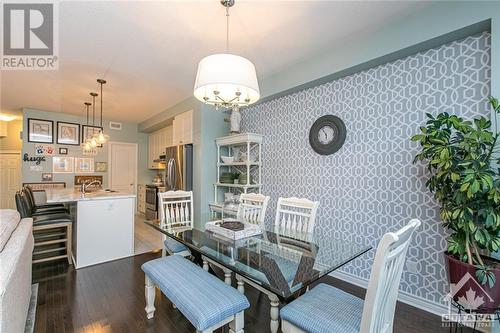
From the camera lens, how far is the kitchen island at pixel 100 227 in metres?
2.99

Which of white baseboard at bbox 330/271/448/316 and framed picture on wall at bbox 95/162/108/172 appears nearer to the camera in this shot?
white baseboard at bbox 330/271/448/316

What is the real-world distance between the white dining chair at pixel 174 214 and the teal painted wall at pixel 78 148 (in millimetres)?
4665

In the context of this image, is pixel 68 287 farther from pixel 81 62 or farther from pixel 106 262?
pixel 81 62

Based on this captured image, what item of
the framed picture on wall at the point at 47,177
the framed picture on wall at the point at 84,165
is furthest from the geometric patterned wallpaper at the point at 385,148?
the framed picture on wall at the point at 47,177

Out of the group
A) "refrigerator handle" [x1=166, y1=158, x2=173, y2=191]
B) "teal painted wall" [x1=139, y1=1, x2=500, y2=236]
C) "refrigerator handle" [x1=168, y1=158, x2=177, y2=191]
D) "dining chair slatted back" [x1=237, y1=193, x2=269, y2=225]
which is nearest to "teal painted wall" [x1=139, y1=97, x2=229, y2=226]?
"refrigerator handle" [x1=168, y1=158, x2=177, y2=191]

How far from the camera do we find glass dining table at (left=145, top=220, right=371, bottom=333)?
1.30 meters

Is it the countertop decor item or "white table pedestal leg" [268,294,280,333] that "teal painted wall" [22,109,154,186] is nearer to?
the countertop decor item

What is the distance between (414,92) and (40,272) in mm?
4816

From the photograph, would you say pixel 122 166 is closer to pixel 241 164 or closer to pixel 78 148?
pixel 78 148

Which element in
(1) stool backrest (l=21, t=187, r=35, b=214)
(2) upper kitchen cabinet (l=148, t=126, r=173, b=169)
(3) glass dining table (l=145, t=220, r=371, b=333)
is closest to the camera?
(3) glass dining table (l=145, t=220, r=371, b=333)

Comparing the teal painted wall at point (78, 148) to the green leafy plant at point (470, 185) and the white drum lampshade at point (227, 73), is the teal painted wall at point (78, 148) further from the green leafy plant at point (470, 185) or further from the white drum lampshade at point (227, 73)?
the green leafy plant at point (470, 185)

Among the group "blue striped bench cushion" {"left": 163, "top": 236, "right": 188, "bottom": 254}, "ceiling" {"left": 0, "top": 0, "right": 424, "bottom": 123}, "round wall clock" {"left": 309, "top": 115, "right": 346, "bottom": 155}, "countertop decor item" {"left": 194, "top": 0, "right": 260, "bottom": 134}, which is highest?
"ceiling" {"left": 0, "top": 0, "right": 424, "bottom": 123}

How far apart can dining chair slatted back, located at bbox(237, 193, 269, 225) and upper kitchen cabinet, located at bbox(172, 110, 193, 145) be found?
84.4 inches

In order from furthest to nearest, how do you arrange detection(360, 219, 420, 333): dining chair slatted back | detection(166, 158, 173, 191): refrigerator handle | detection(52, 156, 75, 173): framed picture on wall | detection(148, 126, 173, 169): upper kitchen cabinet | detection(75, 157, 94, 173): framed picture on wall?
1. detection(148, 126, 173, 169): upper kitchen cabinet
2. detection(75, 157, 94, 173): framed picture on wall
3. detection(52, 156, 75, 173): framed picture on wall
4. detection(166, 158, 173, 191): refrigerator handle
5. detection(360, 219, 420, 333): dining chair slatted back
